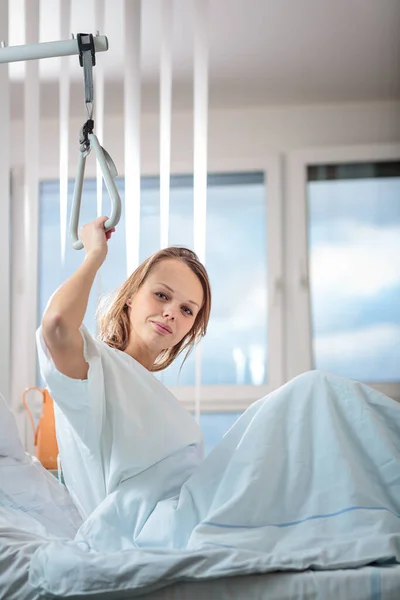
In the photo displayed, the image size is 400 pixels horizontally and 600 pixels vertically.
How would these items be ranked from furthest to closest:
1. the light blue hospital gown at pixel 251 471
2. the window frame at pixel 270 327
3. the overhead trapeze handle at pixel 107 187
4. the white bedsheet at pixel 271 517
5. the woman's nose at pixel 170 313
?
the window frame at pixel 270 327 < the woman's nose at pixel 170 313 < the overhead trapeze handle at pixel 107 187 < the light blue hospital gown at pixel 251 471 < the white bedsheet at pixel 271 517

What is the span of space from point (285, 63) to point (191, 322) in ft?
6.40

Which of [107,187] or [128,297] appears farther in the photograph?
[128,297]

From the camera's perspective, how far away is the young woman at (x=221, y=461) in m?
1.15

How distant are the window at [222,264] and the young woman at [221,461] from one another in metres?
2.06

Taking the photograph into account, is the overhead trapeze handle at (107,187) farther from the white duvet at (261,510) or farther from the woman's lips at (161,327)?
the white duvet at (261,510)

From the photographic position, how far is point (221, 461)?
4.34ft

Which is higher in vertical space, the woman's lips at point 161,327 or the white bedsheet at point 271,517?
the woman's lips at point 161,327

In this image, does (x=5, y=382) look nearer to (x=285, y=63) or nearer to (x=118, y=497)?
(x=118, y=497)

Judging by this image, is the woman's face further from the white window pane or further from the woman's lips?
the white window pane

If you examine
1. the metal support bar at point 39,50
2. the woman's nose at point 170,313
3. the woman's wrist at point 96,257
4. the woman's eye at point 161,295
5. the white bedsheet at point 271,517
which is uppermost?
the metal support bar at point 39,50

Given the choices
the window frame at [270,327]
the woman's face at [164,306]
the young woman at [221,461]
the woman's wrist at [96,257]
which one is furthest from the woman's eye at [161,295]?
the window frame at [270,327]

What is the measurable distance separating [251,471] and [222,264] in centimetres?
249

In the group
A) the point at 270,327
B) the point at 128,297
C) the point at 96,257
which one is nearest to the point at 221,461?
the point at 96,257

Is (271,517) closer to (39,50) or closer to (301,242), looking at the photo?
(39,50)
